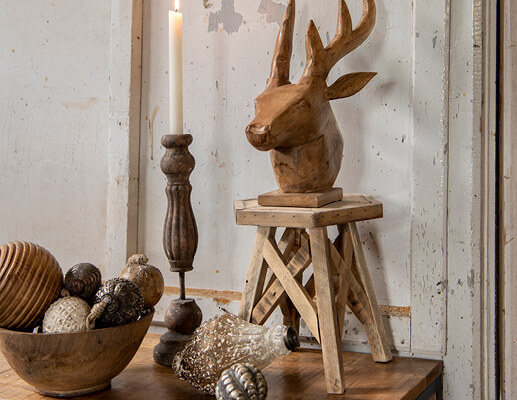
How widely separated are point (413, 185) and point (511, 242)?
178 millimetres

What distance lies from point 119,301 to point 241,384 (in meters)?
0.21

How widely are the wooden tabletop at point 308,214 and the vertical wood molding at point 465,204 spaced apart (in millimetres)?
145

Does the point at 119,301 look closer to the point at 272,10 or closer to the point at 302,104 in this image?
the point at 302,104

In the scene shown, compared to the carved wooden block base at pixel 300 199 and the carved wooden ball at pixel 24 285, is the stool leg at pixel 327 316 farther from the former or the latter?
the carved wooden ball at pixel 24 285

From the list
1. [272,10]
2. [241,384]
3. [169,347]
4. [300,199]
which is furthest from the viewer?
[272,10]

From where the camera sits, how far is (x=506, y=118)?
3.27 ft

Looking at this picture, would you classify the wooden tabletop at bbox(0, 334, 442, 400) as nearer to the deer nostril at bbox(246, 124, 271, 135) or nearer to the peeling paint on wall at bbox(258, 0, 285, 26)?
the deer nostril at bbox(246, 124, 271, 135)

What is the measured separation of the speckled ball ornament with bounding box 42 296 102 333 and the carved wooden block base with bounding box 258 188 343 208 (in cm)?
30

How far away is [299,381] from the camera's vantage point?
0.92 m

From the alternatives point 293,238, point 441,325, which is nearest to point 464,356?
point 441,325

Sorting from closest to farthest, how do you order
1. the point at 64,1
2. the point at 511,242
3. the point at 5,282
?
the point at 5,282
the point at 511,242
the point at 64,1

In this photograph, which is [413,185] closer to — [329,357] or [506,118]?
[506,118]

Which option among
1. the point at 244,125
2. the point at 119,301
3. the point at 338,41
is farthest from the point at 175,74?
the point at 119,301

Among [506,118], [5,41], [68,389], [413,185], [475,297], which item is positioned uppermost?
[5,41]
